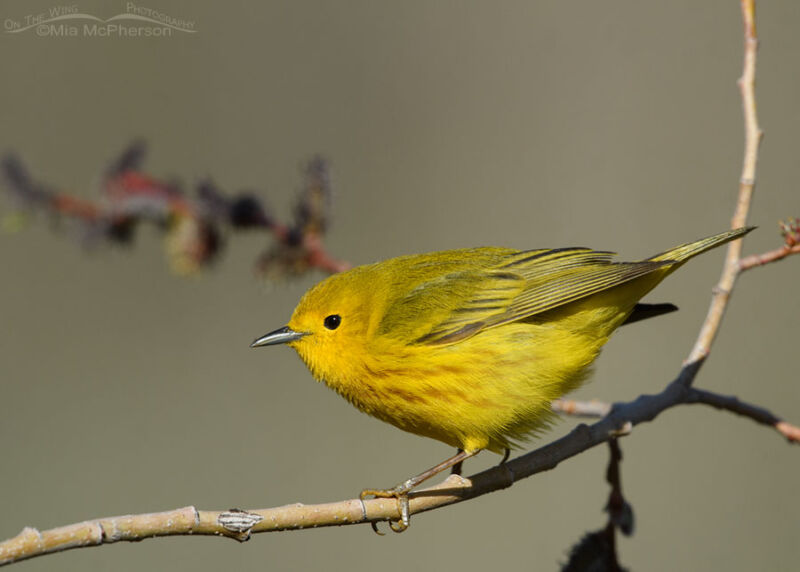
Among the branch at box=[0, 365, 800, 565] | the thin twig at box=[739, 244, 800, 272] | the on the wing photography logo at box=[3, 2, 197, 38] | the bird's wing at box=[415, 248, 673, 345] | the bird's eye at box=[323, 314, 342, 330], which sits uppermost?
the on the wing photography logo at box=[3, 2, 197, 38]

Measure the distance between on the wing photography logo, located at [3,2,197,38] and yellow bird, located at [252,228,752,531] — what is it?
15.8 feet

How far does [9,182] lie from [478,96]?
5.08 m

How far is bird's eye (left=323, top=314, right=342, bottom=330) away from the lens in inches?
128

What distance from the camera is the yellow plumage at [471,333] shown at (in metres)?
2.98

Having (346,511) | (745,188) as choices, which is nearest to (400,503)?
(346,511)

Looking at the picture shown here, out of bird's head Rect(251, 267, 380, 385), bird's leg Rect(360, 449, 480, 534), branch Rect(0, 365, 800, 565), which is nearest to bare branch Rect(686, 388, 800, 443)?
branch Rect(0, 365, 800, 565)

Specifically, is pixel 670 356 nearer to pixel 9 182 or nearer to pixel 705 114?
pixel 705 114

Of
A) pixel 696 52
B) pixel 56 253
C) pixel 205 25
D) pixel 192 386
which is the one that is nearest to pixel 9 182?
pixel 192 386

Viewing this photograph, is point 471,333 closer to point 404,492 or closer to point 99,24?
point 404,492

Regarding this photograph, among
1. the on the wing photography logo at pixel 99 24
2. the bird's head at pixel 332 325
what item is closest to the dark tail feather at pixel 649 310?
the bird's head at pixel 332 325

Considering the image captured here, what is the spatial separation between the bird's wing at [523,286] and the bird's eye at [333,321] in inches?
13.0

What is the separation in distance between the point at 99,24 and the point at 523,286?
550 centimetres

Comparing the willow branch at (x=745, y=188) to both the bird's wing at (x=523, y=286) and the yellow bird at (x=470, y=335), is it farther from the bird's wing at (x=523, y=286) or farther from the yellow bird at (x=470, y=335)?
the bird's wing at (x=523, y=286)

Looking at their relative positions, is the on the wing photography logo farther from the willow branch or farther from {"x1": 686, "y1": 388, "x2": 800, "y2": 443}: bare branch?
{"x1": 686, "y1": 388, "x2": 800, "y2": 443}: bare branch
